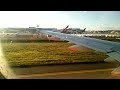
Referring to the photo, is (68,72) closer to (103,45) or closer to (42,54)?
(42,54)

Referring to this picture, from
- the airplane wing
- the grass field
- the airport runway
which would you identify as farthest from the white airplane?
the airport runway

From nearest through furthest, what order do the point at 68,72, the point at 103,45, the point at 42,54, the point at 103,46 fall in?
1. the point at 103,46
2. the point at 103,45
3. the point at 68,72
4. the point at 42,54

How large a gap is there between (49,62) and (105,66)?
251 centimetres

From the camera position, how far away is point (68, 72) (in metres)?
9.27

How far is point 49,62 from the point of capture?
1042 cm

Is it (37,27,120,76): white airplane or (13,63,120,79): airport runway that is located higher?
(37,27,120,76): white airplane

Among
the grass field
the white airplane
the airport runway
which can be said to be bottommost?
the airport runway

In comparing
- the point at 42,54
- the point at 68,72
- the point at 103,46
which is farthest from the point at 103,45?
the point at 42,54

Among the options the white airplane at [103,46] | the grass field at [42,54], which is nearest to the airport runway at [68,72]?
the grass field at [42,54]

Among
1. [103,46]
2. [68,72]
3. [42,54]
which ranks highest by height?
[103,46]

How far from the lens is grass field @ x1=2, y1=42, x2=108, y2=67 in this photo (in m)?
9.08

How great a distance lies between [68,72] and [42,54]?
5.20ft

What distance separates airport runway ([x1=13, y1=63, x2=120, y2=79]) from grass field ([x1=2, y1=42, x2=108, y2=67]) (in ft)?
1.60

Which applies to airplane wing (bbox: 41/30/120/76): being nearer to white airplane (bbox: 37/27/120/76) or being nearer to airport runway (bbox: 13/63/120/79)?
white airplane (bbox: 37/27/120/76)
